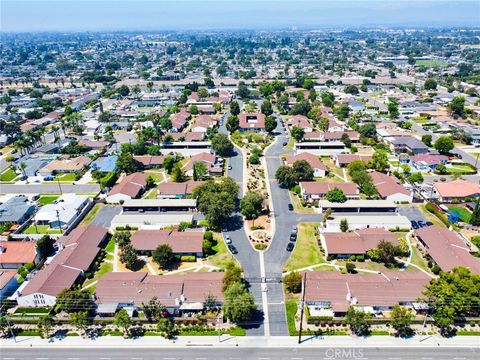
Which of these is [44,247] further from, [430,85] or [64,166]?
[430,85]

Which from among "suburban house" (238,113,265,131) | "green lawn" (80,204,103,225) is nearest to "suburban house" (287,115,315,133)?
"suburban house" (238,113,265,131)

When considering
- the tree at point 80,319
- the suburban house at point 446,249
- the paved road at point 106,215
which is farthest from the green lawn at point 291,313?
the paved road at point 106,215

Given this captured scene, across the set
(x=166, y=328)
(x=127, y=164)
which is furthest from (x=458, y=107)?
(x=166, y=328)

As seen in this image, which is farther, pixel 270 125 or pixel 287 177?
pixel 270 125

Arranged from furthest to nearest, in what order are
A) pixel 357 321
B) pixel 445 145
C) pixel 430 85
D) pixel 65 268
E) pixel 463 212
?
pixel 430 85, pixel 445 145, pixel 463 212, pixel 65 268, pixel 357 321

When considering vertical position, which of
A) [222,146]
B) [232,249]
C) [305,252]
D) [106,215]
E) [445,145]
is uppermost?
[222,146]

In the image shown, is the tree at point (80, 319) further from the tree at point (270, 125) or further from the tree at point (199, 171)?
the tree at point (270, 125)

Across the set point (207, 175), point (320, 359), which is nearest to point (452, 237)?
point (320, 359)

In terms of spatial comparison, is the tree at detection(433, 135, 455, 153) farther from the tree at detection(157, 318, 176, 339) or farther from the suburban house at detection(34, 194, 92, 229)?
the suburban house at detection(34, 194, 92, 229)
